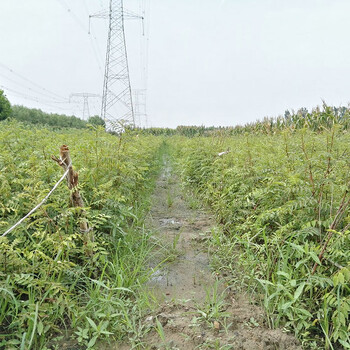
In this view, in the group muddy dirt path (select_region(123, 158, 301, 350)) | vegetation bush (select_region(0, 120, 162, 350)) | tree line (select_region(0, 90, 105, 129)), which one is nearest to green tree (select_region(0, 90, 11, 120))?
tree line (select_region(0, 90, 105, 129))

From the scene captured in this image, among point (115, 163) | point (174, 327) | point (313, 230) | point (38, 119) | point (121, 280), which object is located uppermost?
point (38, 119)

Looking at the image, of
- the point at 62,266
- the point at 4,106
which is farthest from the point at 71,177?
the point at 4,106

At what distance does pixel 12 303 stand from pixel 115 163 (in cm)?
170

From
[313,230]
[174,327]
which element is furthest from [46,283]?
[313,230]

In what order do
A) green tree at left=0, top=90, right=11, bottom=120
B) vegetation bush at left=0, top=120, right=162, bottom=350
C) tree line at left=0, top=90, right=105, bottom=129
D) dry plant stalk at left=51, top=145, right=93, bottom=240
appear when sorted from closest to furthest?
vegetation bush at left=0, top=120, right=162, bottom=350
dry plant stalk at left=51, top=145, right=93, bottom=240
green tree at left=0, top=90, right=11, bottom=120
tree line at left=0, top=90, right=105, bottom=129

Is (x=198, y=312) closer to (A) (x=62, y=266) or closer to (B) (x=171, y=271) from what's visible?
(B) (x=171, y=271)

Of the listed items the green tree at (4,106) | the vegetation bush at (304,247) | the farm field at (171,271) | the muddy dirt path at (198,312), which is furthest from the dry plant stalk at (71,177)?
the green tree at (4,106)

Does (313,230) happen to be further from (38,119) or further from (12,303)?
(38,119)

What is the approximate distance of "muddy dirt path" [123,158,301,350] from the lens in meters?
1.74

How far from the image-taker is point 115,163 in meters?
3.09

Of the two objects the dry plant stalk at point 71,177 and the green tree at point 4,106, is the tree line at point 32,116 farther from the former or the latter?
the dry plant stalk at point 71,177

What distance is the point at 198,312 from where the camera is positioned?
79.0 inches

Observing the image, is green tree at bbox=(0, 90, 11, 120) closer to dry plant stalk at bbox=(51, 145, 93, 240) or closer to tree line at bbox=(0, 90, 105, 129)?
tree line at bbox=(0, 90, 105, 129)

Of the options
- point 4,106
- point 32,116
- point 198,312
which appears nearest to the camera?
point 198,312
